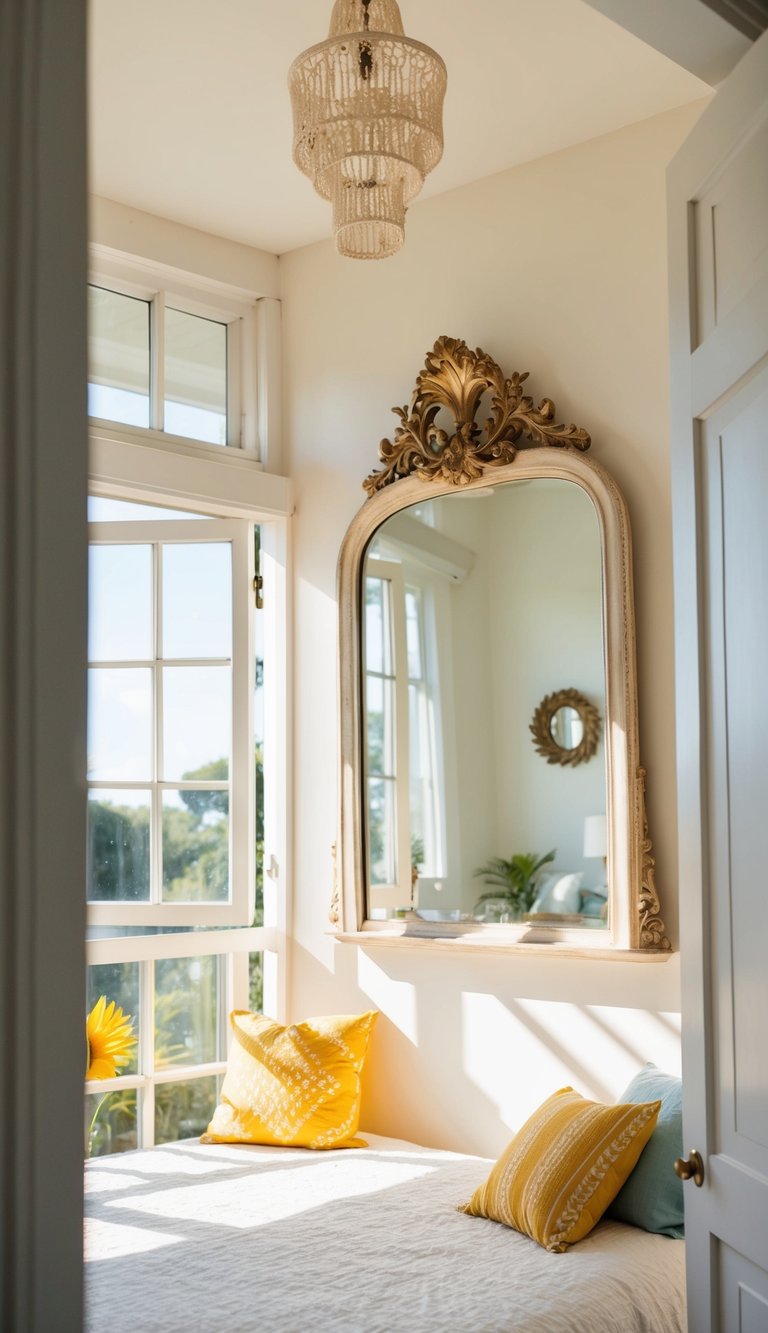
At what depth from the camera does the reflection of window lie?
3.53 metres

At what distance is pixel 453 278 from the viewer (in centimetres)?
359

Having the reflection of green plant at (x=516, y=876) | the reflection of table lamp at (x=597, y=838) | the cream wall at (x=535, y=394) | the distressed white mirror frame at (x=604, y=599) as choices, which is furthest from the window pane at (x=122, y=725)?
the reflection of table lamp at (x=597, y=838)

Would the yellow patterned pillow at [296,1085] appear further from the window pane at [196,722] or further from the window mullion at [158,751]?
the window pane at [196,722]

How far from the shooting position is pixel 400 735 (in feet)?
11.9

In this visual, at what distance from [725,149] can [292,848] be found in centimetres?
262

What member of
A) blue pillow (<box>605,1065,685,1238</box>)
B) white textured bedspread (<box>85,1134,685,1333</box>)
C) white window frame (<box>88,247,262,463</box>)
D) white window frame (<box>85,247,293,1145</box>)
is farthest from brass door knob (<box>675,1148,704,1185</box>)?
white window frame (<box>88,247,262,463</box>)

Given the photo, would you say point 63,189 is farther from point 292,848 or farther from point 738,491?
point 292,848

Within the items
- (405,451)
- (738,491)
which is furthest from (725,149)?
(405,451)

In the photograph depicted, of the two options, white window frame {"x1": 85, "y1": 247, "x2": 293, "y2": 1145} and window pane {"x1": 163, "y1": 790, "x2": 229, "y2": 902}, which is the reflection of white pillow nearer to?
white window frame {"x1": 85, "y1": 247, "x2": 293, "y2": 1145}

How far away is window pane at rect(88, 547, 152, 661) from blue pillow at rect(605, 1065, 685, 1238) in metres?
2.04

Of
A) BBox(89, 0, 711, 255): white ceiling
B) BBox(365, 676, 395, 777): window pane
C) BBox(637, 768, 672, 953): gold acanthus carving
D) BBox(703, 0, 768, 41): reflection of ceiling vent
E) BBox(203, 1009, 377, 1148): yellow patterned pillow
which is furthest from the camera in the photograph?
BBox(365, 676, 395, 777): window pane

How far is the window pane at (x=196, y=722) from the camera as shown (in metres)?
3.78

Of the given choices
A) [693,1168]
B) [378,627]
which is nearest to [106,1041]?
[378,627]

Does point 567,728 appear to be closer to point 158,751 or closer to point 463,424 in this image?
point 463,424
